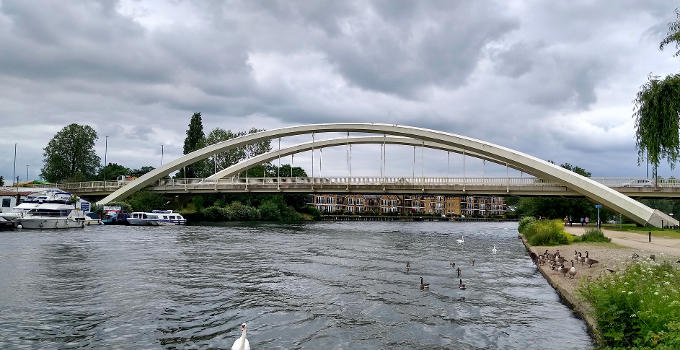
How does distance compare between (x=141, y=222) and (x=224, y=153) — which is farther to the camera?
(x=224, y=153)

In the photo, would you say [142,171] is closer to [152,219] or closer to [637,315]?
[152,219]

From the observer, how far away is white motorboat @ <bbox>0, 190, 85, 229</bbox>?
41000 mm

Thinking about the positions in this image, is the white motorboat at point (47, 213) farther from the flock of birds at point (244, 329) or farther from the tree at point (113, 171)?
the tree at point (113, 171)

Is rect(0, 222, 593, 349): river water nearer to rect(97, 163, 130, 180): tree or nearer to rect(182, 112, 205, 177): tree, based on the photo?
rect(182, 112, 205, 177): tree

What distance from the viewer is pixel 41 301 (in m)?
13.2

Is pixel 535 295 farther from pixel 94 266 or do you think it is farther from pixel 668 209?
pixel 668 209

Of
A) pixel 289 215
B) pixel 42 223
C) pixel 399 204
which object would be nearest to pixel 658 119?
pixel 42 223

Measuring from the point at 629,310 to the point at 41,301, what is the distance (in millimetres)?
13603

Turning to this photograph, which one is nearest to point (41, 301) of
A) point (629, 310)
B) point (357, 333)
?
point (357, 333)

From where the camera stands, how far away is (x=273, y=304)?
527 inches

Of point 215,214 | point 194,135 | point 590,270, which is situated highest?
point 194,135

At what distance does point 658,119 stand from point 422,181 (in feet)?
97.2

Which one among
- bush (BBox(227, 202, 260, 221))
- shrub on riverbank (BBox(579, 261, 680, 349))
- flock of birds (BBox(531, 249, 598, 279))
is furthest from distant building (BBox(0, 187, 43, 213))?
shrub on riverbank (BBox(579, 261, 680, 349))

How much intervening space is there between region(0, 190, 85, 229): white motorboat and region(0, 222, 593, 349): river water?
19853 mm
